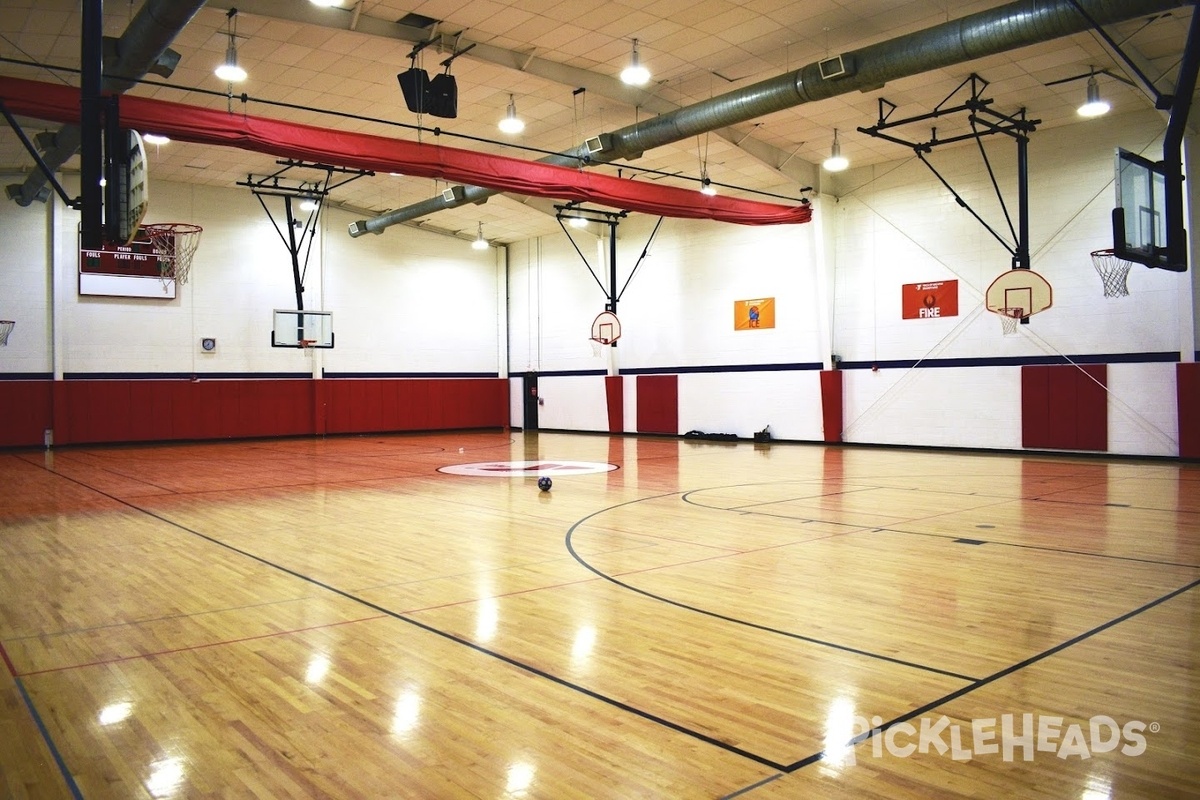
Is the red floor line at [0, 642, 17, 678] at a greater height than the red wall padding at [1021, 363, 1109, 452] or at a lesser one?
lesser

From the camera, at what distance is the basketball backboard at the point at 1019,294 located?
44.7 feet

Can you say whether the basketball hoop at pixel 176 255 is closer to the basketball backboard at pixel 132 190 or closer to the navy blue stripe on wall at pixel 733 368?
the navy blue stripe on wall at pixel 733 368

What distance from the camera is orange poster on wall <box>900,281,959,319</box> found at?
1591 centimetres

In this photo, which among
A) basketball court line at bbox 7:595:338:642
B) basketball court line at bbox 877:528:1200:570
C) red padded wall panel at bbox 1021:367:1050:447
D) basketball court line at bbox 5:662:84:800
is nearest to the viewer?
basketball court line at bbox 5:662:84:800

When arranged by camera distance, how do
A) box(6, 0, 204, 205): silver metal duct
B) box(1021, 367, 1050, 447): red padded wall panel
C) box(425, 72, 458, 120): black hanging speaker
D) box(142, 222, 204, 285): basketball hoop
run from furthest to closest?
box(142, 222, 204, 285): basketball hoop < box(1021, 367, 1050, 447): red padded wall panel < box(425, 72, 458, 120): black hanging speaker < box(6, 0, 204, 205): silver metal duct

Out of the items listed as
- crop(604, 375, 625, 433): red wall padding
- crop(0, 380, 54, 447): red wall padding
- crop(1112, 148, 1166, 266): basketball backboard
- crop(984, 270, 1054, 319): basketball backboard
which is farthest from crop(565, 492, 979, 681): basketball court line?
crop(0, 380, 54, 447): red wall padding

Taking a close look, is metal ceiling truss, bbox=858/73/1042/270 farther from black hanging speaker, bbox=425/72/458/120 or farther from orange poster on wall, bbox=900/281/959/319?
black hanging speaker, bbox=425/72/458/120

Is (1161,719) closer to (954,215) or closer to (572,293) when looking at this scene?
(954,215)

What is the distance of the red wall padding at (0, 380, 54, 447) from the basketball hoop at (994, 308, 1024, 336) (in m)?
19.5

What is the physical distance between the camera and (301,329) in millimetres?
20453

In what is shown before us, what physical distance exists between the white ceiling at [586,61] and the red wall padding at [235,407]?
5.64 m

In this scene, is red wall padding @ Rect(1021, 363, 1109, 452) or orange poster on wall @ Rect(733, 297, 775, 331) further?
orange poster on wall @ Rect(733, 297, 775, 331)

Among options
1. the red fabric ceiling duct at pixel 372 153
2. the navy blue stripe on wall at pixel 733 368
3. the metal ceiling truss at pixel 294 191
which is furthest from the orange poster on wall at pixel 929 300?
the metal ceiling truss at pixel 294 191

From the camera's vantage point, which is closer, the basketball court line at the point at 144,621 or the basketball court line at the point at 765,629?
the basketball court line at the point at 765,629
